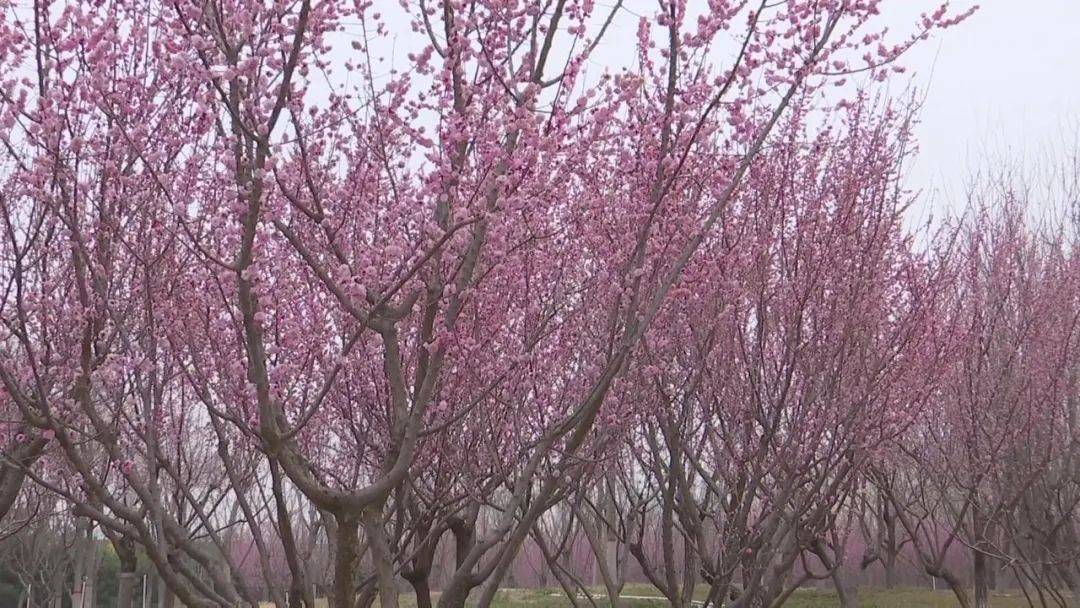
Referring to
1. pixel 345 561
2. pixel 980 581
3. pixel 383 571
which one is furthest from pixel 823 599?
pixel 345 561

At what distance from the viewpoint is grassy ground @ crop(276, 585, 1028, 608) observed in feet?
57.6

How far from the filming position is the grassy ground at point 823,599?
1755 cm

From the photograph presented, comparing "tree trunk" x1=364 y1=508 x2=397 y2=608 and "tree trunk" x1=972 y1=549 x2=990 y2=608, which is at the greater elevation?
"tree trunk" x1=364 y1=508 x2=397 y2=608

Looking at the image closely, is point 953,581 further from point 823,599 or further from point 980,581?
point 823,599

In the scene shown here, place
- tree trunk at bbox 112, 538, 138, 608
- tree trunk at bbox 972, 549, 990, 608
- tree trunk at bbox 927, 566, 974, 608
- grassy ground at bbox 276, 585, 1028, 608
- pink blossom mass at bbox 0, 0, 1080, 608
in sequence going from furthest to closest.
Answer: grassy ground at bbox 276, 585, 1028, 608
tree trunk at bbox 972, 549, 990, 608
tree trunk at bbox 927, 566, 974, 608
tree trunk at bbox 112, 538, 138, 608
pink blossom mass at bbox 0, 0, 1080, 608

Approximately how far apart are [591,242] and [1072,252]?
34.1 feet

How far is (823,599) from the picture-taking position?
20.4 meters

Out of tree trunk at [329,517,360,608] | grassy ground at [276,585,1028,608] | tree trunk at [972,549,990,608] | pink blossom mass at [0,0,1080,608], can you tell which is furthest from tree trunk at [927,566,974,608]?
tree trunk at [329,517,360,608]

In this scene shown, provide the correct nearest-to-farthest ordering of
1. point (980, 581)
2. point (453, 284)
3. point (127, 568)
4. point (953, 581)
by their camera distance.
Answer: point (453, 284) < point (127, 568) < point (953, 581) < point (980, 581)

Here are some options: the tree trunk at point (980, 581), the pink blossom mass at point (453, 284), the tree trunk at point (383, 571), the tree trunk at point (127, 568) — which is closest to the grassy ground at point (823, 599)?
the tree trunk at point (980, 581)

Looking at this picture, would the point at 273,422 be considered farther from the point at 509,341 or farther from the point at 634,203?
the point at 509,341

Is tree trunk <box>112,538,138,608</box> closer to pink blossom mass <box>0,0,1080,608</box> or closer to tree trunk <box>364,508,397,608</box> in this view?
pink blossom mass <box>0,0,1080,608</box>

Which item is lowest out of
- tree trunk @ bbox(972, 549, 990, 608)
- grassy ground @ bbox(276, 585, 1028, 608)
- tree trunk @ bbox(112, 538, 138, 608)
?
grassy ground @ bbox(276, 585, 1028, 608)

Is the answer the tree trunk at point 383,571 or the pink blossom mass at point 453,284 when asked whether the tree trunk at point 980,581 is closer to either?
the pink blossom mass at point 453,284
